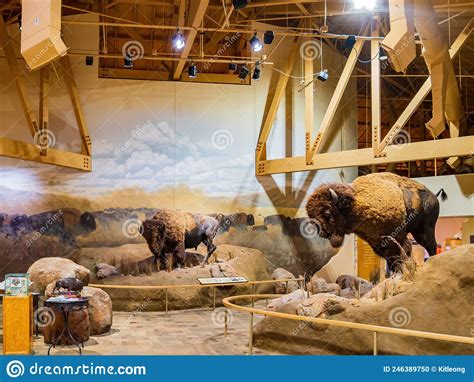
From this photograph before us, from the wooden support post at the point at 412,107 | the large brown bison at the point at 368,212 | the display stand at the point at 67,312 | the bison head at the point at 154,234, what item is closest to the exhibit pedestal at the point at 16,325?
the display stand at the point at 67,312

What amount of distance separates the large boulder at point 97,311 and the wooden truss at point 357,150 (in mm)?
6343

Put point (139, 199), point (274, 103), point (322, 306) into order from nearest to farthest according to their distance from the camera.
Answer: point (322, 306), point (139, 199), point (274, 103)

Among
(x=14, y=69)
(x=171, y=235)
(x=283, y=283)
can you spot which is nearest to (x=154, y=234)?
(x=171, y=235)

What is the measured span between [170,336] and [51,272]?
2.64 meters

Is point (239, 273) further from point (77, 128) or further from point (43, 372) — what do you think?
point (43, 372)

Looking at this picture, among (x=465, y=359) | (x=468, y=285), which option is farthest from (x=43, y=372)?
(x=468, y=285)

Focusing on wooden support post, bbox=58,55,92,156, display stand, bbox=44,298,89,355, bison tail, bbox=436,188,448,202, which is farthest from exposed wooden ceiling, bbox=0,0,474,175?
display stand, bbox=44,298,89,355

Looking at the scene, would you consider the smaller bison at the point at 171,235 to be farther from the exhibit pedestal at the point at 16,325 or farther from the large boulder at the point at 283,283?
the exhibit pedestal at the point at 16,325

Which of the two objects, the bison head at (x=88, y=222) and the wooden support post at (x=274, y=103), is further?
the wooden support post at (x=274, y=103)

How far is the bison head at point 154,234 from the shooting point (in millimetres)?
13017

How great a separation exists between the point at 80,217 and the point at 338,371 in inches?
464

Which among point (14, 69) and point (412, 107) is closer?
point (412, 107)

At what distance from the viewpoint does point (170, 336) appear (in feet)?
30.4

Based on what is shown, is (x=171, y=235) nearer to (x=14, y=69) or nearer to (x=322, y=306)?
(x=14, y=69)
